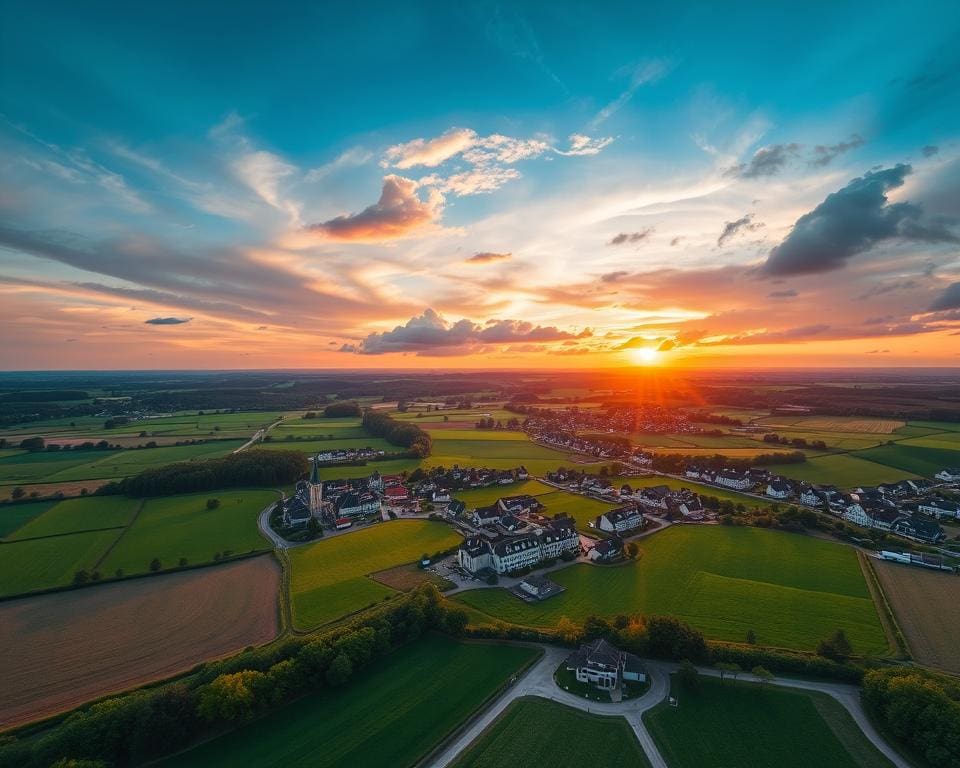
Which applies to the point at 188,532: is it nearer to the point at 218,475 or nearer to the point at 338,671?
the point at 218,475

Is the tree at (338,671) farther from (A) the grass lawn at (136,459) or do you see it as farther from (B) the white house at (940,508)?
(A) the grass lawn at (136,459)

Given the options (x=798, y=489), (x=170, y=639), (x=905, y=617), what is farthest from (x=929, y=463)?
(x=170, y=639)

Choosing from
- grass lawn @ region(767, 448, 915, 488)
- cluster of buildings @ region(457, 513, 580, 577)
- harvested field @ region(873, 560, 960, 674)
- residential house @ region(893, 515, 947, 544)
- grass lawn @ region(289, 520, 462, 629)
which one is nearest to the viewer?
harvested field @ region(873, 560, 960, 674)

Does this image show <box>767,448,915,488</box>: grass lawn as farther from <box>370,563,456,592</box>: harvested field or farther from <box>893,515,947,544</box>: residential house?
<box>370,563,456,592</box>: harvested field

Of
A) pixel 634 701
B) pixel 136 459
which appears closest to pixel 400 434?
pixel 136 459

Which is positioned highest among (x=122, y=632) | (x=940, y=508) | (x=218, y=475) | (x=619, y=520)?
(x=218, y=475)

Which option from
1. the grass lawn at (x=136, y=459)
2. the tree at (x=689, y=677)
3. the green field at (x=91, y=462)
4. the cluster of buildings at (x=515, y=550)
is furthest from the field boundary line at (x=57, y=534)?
the tree at (x=689, y=677)

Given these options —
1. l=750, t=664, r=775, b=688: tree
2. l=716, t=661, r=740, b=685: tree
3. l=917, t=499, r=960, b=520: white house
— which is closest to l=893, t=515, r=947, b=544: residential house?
l=917, t=499, r=960, b=520: white house
